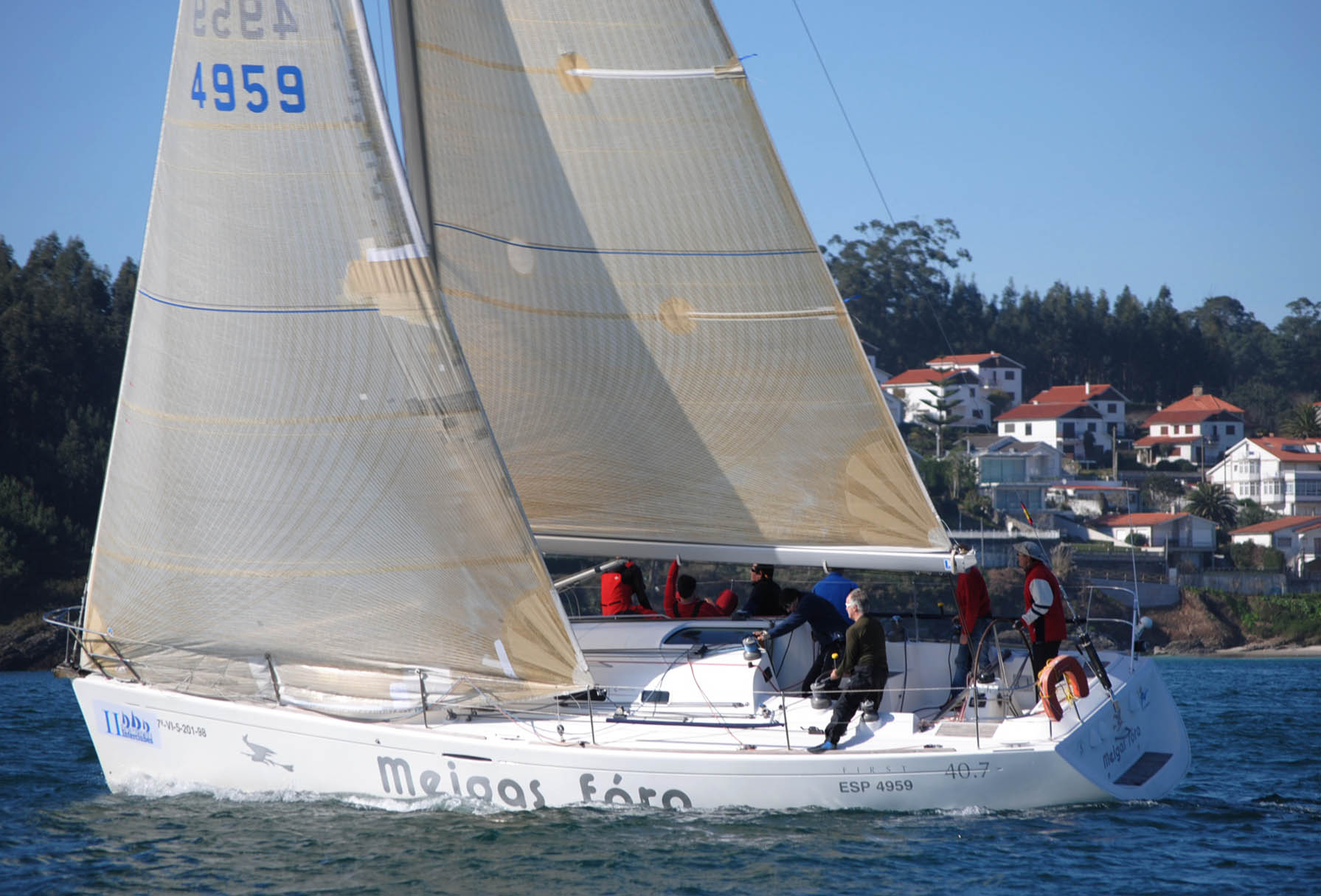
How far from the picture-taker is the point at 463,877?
7.79 meters

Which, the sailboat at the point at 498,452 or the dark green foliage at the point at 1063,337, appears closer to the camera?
the sailboat at the point at 498,452

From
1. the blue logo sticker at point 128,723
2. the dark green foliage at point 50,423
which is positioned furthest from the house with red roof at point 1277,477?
the blue logo sticker at point 128,723

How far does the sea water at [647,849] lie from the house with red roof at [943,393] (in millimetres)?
73666

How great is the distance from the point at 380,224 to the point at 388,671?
3204mm

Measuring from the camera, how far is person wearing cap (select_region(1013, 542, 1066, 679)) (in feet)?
31.8

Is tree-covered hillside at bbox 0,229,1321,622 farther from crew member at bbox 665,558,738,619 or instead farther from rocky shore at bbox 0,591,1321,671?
crew member at bbox 665,558,738,619

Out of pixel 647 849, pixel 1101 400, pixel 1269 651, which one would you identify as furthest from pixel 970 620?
pixel 1101 400

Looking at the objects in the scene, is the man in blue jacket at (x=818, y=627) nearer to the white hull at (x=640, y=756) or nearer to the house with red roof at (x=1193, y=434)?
the white hull at (x=640, y=756)

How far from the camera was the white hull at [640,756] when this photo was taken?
28.4 ft

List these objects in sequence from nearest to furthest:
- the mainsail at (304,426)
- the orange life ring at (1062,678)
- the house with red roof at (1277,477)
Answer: the orange life ring at (1062,678), the mainsail at (304,426), the house with red roof at (1277,477)

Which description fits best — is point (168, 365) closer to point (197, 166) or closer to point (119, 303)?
point (197, 166)

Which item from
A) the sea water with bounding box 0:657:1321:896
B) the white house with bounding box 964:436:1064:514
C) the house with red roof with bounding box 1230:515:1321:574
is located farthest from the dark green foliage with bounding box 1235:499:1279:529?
the sea water with bounding box 0:657:1321:896

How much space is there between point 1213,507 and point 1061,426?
18.3 meters

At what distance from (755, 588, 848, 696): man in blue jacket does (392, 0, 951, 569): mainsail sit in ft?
2.72
